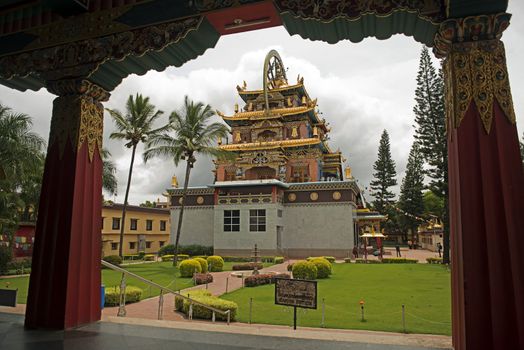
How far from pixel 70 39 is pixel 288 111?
32516mm

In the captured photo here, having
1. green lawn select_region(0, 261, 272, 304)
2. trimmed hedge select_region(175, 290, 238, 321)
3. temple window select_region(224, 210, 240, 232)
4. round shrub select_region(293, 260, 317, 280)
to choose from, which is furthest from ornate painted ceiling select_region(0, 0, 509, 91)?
temple window select_region(224, 210, 240, 232)

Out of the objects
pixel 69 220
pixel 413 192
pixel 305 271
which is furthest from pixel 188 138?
pixel 413 192

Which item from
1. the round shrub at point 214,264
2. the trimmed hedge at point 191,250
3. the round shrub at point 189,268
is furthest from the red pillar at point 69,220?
the trimmed hedge at point 191,250

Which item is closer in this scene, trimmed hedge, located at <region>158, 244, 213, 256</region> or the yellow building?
trimmed hedge, located at <region>158, 244, 213, 256</region>

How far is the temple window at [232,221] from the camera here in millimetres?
30906

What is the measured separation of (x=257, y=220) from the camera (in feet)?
99.1

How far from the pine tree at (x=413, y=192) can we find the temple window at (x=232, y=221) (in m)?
27.2

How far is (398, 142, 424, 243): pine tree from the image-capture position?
4775 centimetres

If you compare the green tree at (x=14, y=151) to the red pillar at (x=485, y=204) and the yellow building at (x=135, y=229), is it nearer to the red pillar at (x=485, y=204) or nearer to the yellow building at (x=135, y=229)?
the yellow building at (x=135, y=229)

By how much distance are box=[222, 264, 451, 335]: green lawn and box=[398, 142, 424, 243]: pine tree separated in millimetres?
32071

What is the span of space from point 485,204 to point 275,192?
27291 mm

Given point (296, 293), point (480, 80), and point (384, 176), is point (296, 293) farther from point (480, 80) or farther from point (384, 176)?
point (384, 176)

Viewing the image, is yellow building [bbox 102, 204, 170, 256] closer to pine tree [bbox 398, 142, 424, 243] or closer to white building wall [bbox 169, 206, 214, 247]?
white building wall [bbox 169, 206, 214, 247]

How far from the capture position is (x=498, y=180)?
119 inches
